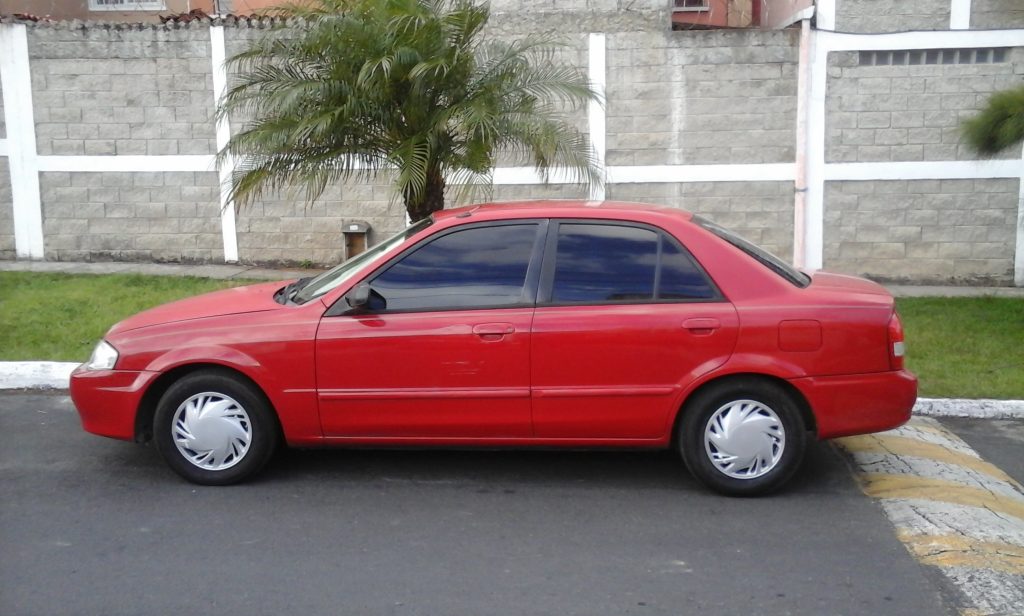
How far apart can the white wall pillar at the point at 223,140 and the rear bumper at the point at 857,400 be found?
26.6 ft

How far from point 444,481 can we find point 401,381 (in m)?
0.72

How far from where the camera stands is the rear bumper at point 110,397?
558 centimetres

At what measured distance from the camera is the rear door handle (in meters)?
5.35

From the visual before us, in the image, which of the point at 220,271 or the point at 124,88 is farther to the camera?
the point at 124,88

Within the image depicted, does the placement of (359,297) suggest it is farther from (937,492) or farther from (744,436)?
(937,492)

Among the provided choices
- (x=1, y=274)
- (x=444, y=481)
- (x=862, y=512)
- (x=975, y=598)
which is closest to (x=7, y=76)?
(x=1, y=274)

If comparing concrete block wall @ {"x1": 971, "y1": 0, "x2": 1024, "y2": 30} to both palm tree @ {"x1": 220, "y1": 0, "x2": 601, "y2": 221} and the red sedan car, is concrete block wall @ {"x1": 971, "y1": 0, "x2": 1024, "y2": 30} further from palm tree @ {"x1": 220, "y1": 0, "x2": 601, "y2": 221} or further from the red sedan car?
the red sedan car

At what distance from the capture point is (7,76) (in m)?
12.2

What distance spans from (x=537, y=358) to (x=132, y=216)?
27.9ft

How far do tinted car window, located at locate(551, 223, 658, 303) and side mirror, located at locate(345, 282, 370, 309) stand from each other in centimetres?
99

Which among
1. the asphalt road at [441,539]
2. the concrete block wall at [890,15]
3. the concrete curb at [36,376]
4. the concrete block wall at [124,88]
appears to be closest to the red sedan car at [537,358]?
the asphalt road at [441,539]

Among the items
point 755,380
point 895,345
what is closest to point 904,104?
point 895,345

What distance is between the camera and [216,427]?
5.57 metres

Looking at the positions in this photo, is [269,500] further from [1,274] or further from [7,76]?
[7,76]
